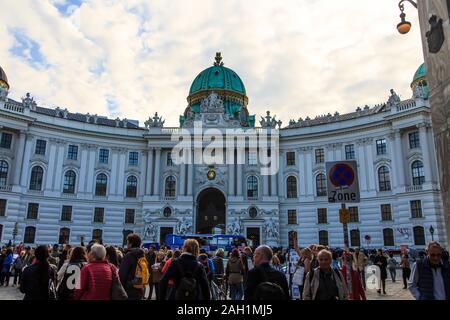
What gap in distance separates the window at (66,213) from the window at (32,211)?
308cm

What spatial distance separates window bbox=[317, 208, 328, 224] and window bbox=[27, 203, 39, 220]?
36.6 metres

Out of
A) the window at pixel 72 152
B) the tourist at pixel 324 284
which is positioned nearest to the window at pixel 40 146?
the window at pixel 72 152

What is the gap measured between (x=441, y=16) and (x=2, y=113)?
48961 mm

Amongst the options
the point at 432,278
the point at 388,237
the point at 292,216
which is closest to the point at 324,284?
the point at 432,278

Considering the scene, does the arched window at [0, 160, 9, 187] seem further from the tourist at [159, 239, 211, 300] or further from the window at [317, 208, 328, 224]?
the tourist at [159, 239, 211, 300]

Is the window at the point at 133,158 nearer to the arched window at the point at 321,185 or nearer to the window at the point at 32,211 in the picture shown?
the window at the point at 32,211

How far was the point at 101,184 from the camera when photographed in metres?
51.8

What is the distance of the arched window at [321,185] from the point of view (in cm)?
5088

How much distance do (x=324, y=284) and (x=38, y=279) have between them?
214 inches

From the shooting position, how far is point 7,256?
20281mm
